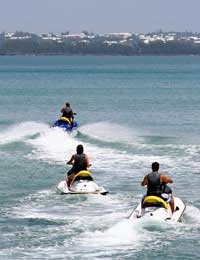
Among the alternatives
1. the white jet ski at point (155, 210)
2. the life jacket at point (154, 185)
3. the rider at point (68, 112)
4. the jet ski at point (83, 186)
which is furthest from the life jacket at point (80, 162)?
the rider at point (68, 112)

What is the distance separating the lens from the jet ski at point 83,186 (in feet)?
82.3

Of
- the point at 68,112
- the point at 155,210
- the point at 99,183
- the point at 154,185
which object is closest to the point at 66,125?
the point at 68,112

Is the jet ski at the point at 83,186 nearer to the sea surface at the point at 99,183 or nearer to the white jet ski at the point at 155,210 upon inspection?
the sea surface at the point at 99,183

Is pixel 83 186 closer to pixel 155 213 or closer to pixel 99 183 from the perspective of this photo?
pixel 99 183

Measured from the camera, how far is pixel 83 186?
25156 mm

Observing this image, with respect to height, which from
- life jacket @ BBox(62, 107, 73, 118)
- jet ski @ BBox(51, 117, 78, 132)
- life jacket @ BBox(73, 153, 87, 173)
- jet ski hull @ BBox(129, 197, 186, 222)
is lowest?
jet ski @ BBox(51, 117, 78, 132)

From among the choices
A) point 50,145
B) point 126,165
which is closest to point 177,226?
point 126,165

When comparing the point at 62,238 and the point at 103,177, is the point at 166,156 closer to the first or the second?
the point at 103,177

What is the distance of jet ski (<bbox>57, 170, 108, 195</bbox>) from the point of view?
25094 millimetres

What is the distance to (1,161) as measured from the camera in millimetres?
32906

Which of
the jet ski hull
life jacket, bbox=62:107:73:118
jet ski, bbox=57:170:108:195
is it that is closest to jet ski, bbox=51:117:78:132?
life jacket, bbox=62:107:73:118

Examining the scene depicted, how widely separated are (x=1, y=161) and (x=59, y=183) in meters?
7.10

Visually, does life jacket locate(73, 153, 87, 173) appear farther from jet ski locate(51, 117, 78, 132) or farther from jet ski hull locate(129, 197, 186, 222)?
jet ski locate(51, 117, 78, 132)

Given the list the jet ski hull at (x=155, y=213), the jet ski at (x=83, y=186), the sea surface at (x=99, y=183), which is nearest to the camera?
the sea surface at (x=99, y=183)
